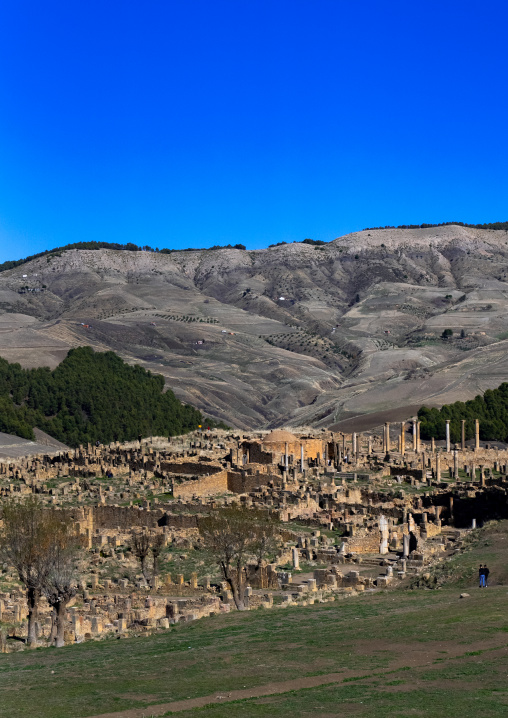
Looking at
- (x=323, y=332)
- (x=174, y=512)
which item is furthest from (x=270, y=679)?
(x=323, y=332)

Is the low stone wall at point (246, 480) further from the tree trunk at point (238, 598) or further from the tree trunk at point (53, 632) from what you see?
the tree trunk at point (53, 632)

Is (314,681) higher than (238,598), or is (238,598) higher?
(238,598)

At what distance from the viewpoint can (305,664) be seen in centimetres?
1900

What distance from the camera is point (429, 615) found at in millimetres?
23672

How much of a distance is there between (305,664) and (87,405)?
8409 centimetres

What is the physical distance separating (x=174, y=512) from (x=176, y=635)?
22.3m

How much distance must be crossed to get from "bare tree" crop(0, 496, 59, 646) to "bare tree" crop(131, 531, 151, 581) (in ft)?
23.9

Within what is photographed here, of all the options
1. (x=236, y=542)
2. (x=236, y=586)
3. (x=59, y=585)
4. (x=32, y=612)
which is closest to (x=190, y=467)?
(x=236, y=542)

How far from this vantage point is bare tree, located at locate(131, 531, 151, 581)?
115 feet

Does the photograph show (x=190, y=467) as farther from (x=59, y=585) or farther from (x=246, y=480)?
(x=59, y=585)

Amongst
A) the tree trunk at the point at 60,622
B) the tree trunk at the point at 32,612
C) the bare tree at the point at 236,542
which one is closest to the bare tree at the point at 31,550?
Answer: the tree trunk at the point at 32,612

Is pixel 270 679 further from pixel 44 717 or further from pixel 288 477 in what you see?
pixel 288 477

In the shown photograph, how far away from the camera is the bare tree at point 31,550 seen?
26.2 meters

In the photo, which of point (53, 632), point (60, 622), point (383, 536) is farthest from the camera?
point (383, 536)
